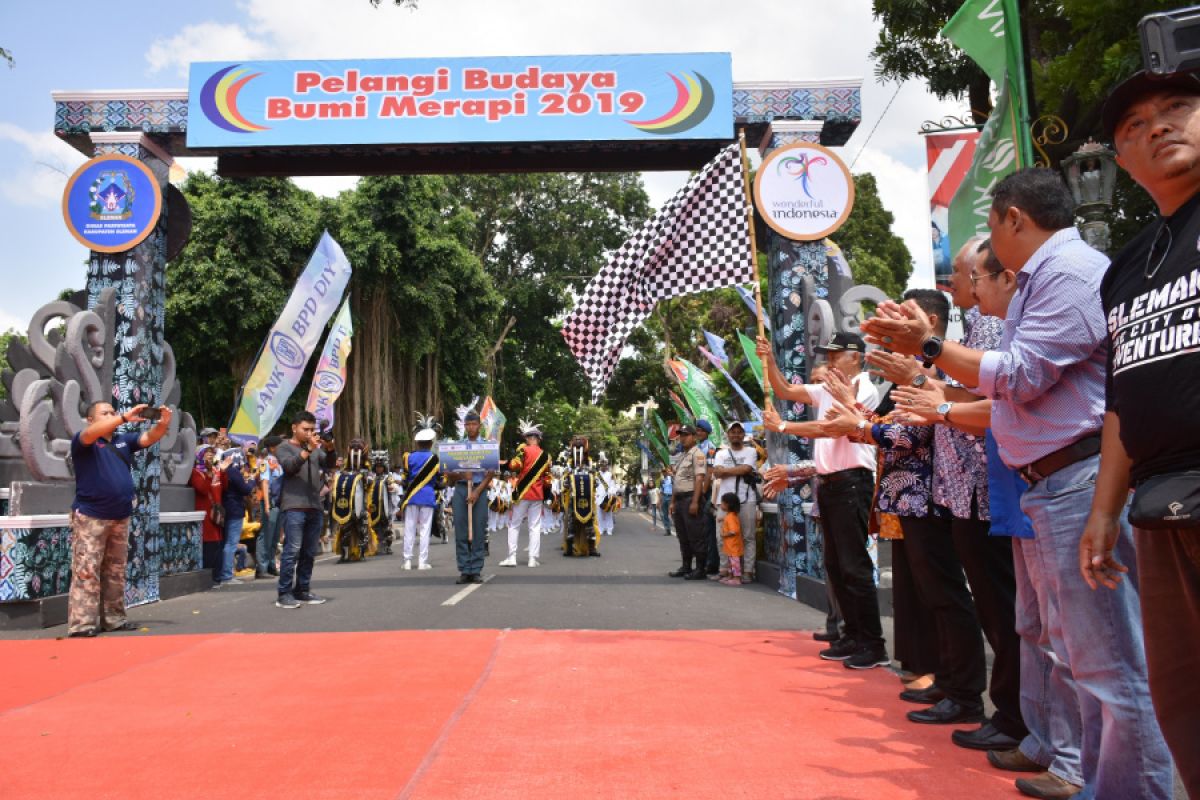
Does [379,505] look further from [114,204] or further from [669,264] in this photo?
[669,264]

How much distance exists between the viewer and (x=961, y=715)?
4145 millimetres

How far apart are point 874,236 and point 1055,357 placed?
1383 inches

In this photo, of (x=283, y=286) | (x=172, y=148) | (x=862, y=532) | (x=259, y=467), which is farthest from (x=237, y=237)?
(x=862, y=532)

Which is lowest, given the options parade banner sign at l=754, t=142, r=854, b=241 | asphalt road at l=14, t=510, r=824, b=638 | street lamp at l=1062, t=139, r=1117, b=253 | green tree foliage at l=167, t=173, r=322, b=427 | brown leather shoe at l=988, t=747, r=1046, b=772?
asphalt road at l=14, t=510, r=824, b=638

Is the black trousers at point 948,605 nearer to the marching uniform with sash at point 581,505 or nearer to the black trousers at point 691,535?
the black trousers at point 691,535

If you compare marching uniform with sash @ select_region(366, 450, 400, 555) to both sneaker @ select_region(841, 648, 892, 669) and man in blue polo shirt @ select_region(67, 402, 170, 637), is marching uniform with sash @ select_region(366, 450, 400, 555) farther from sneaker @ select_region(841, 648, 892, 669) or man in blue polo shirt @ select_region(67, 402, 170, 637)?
sneaker @ select_region(841, 648, 892, 669)

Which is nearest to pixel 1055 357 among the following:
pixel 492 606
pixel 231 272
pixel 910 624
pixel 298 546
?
pixel 910 624

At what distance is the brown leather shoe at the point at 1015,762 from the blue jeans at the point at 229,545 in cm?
1051

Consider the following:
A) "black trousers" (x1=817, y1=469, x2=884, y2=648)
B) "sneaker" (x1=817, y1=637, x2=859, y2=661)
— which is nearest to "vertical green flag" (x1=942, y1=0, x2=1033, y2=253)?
"black trousers" (x1=817, y1=469, x2=884, y2=648)

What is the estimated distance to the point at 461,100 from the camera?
1000 cm

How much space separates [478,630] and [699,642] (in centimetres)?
176

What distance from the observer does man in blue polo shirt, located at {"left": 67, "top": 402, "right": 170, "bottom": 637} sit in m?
7.29

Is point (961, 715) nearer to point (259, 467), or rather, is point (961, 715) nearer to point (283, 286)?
point (259, 467)

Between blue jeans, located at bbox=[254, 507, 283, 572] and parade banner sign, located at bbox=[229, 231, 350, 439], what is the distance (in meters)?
1.56
